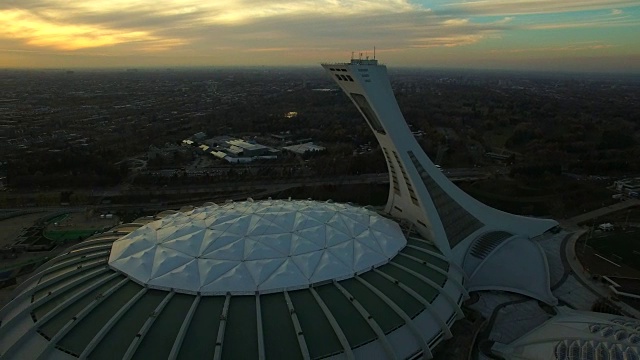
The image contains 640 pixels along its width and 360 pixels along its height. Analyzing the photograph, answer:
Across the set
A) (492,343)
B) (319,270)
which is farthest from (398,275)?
(492,343)

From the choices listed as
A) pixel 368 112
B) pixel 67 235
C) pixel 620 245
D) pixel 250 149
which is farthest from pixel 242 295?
pixel 250 149

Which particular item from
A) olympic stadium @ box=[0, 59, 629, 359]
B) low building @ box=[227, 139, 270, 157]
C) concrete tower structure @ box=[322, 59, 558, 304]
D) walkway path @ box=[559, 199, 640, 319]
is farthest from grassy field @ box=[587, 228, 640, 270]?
low building @ box=[227, 139, 270, 157]

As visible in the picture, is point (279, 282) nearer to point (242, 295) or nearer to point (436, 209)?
point (242, 295)

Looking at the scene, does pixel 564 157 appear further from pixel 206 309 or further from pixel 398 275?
pixel 206 309

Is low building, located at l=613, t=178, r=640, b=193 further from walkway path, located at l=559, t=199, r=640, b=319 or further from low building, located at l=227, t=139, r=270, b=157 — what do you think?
low building, located at l=227, t=139, r=270, b=157

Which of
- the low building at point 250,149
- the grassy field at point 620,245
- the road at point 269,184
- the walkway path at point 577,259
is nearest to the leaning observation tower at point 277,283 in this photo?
the walkway path at point 577,259

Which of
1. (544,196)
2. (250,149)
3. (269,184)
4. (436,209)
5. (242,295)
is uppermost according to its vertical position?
(436,209)
